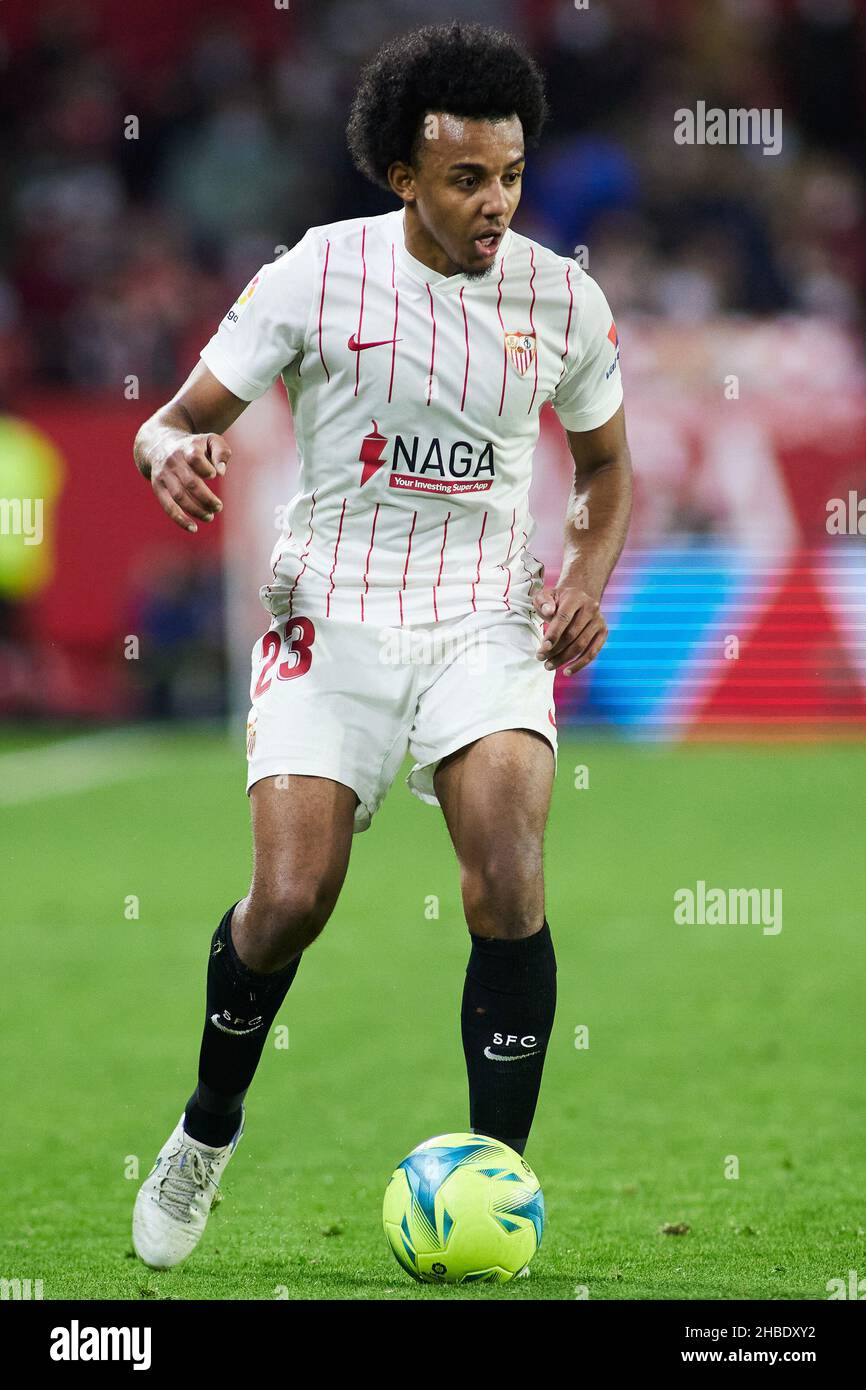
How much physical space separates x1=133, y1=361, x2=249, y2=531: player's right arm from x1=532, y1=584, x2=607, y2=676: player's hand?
0.72 meters

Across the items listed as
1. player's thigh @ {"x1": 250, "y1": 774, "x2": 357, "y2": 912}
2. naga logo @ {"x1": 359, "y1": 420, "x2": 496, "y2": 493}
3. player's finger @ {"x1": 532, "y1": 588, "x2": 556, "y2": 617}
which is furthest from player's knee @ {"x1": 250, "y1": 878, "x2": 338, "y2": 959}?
naga logo @ {"x1": 359, "y1": 420, "x2": 496, "y2": 493}

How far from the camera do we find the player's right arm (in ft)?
12.3

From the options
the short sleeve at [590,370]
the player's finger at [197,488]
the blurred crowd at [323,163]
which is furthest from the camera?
the blurred crowd at [323,163]

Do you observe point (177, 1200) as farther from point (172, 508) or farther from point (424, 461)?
point (424, 461)

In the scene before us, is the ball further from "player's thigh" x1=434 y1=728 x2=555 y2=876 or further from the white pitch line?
the white pitch line

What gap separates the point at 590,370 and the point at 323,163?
44.6ft

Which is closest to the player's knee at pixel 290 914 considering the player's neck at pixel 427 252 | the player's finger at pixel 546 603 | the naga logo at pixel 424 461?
the player's finger at pixel 546 603

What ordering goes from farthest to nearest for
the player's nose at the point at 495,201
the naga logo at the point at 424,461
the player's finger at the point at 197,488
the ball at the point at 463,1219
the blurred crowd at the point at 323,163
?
the blurred crowd at the point at 323,163
the naga logo at the point at 424,461
the player's nose at the point at 495,201
the ball at the point at 463,1219
the player's finger at the point at 197,488

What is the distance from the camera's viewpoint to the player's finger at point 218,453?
377 cm

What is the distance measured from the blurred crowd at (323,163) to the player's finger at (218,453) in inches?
453

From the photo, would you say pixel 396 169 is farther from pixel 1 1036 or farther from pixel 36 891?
pixel 36 891

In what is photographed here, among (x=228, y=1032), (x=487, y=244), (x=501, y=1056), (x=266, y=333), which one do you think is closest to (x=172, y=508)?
(x=266, y=333)

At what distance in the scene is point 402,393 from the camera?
4121mm

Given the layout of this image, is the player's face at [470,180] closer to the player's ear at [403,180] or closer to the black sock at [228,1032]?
the player's ear at [403,180]
